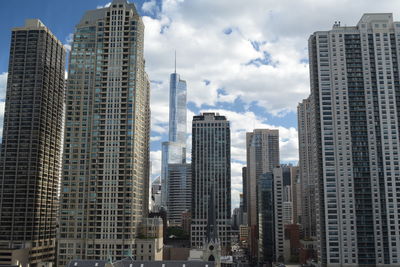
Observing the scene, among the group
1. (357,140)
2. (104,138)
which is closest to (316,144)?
(357,140)

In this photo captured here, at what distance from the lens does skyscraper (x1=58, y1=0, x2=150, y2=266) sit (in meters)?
170

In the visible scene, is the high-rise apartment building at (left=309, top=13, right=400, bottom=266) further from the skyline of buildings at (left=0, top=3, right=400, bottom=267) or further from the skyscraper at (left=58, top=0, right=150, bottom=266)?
the skyscraper at (left=58, top=0, right=150, bottom=266)

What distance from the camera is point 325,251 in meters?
167

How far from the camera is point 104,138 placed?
587 feet

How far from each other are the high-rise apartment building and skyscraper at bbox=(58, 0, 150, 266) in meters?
79.8

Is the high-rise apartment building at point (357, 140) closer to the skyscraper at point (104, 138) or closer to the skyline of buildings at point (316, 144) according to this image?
the skyline of buildings at point (316, 144)

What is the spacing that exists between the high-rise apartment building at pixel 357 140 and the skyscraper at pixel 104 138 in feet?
262

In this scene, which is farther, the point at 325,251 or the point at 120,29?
the point at 120,29

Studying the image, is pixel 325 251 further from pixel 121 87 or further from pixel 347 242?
pixel 121 87

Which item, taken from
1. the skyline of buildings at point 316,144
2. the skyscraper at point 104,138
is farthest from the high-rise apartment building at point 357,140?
the skyscraper at point 104,138

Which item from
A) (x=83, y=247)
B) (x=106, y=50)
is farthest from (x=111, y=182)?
(x=106, y=50)

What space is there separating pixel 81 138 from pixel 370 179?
124990mm

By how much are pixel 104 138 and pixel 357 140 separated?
109171 mm

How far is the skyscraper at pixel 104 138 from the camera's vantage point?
557 ft
